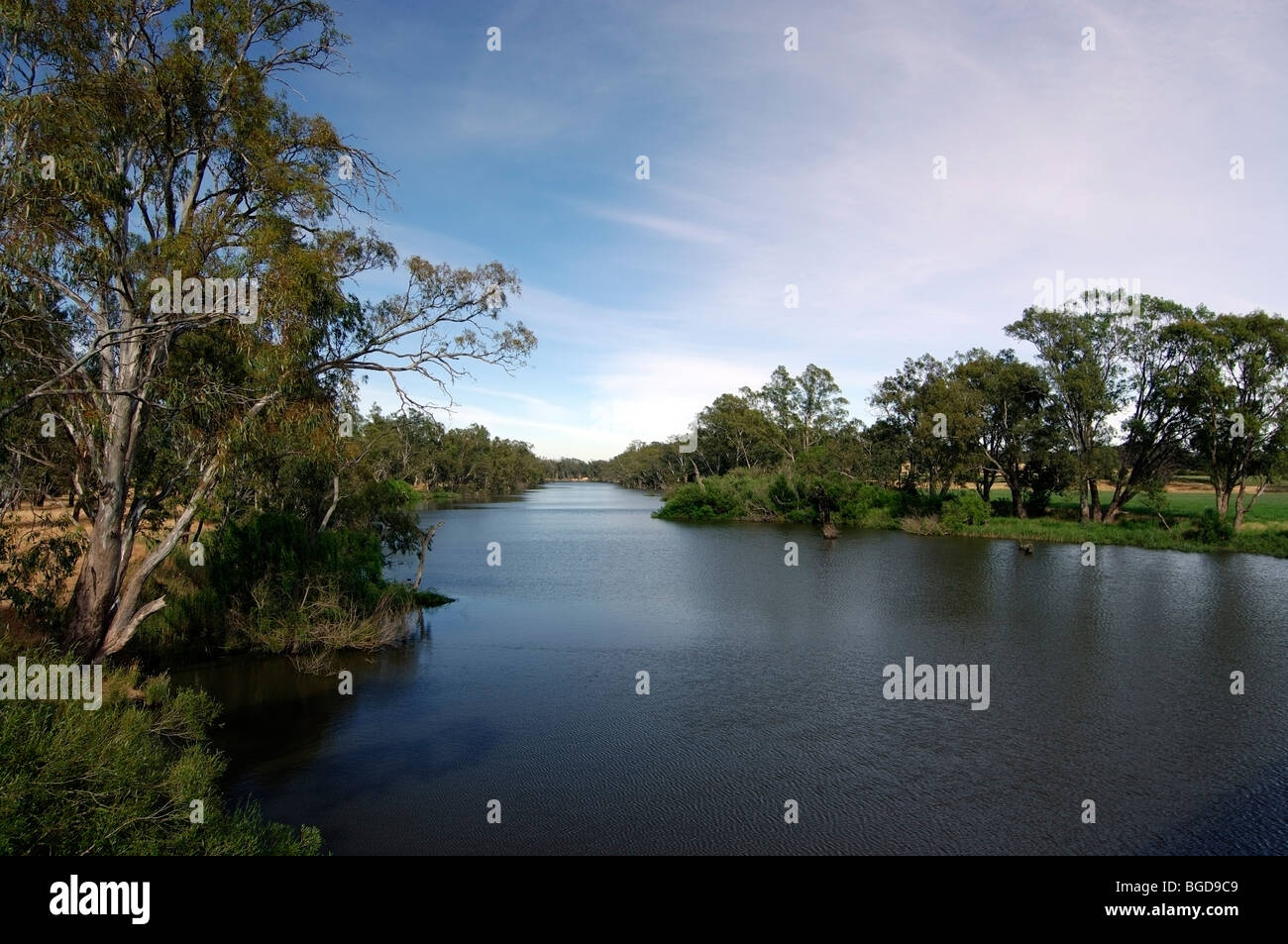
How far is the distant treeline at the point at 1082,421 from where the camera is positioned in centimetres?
3362

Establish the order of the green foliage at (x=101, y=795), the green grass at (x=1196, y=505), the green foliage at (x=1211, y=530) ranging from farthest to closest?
the green grass at (x=1196, y=505) → the green foliage at (x=1211, y=530) → the green foliage at (x=101, y=795)

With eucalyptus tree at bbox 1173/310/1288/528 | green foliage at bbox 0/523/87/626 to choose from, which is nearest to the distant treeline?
eucalyptus tree at bbox 1173/310/1288/528

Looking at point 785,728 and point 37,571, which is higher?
point 37,571

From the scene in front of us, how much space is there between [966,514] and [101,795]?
141 feet

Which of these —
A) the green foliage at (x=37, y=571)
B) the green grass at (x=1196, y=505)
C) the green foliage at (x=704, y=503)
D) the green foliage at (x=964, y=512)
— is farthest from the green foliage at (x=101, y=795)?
the green foliage at (x=704, y=503)

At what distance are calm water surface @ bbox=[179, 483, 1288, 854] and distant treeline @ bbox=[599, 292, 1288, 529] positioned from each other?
47.7 ft

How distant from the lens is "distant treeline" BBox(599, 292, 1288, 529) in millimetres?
33625

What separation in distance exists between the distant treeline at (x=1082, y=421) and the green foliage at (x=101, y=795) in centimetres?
3862

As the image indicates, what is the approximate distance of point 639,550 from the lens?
36.0 m

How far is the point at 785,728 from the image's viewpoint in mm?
12039

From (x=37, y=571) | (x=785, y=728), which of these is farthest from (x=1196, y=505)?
(x=37, y=571)

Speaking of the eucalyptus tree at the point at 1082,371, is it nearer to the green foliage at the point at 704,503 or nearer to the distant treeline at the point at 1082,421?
the distant treeline at the point at 1082,421

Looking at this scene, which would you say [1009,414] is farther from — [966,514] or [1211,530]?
[1211,530]

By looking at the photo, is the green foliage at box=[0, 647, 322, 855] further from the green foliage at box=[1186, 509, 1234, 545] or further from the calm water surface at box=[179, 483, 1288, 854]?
the green foliage at box=[1186, 509, 1234, 545]
